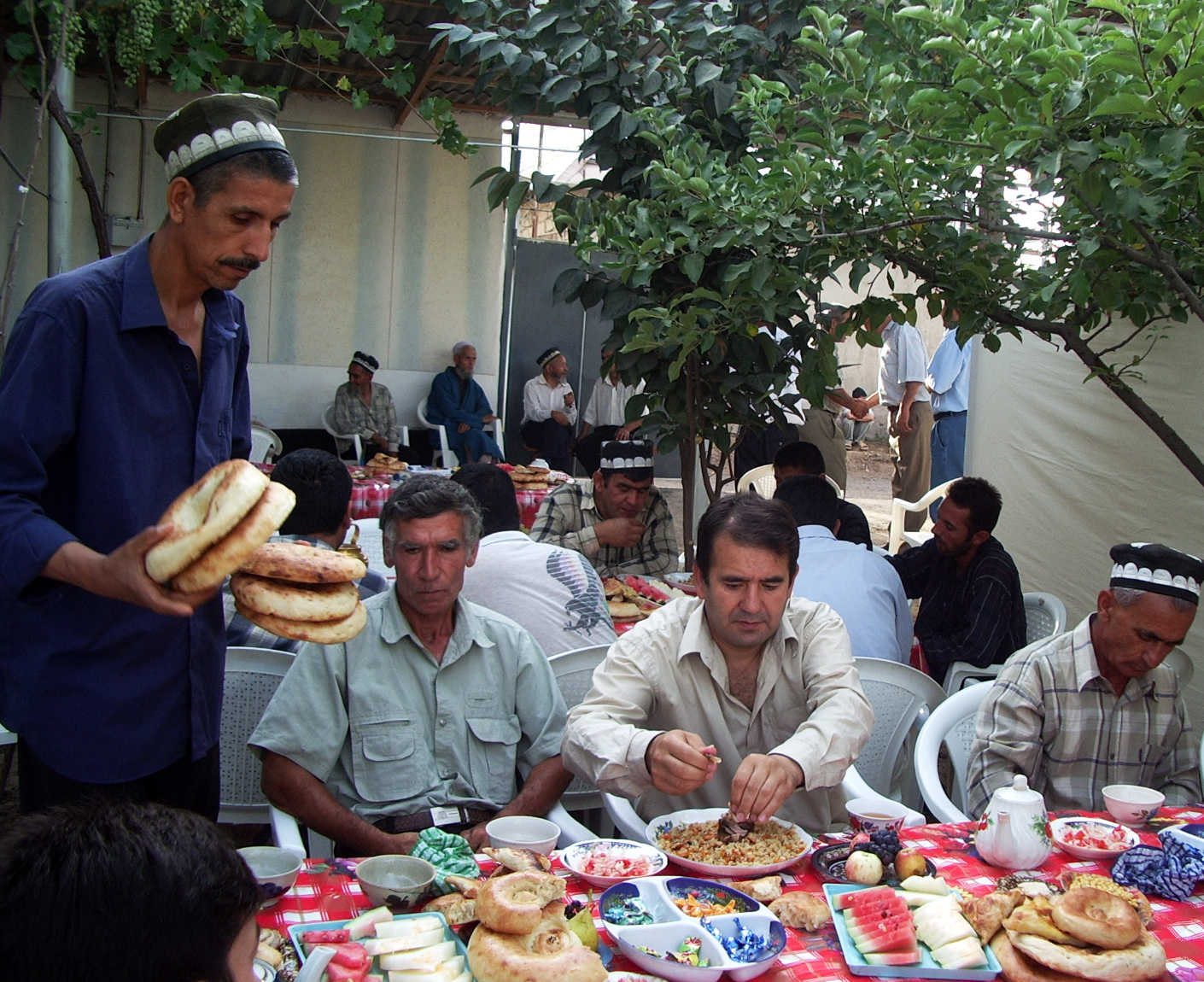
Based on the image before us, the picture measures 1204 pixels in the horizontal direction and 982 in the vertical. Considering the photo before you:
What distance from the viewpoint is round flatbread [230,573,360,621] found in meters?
1.63

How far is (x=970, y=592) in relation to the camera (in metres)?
4.92

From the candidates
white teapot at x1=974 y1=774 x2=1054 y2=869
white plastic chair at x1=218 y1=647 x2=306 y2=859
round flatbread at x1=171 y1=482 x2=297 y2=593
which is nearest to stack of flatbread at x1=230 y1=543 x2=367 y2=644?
round flatbread at x1=171 y1=482 x2=297 y2=593

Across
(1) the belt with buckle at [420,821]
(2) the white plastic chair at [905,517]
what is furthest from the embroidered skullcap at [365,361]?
(1) the belt with buckle at [420,821]

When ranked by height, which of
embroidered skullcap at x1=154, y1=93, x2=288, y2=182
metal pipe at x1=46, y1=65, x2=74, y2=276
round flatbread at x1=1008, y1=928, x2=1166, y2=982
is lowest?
round flatbread at x1=1008, y1=928, x2=1166, y2=982

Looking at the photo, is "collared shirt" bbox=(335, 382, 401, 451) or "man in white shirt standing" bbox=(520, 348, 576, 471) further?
"man in white shirt standing" bbox=(520, 348, 576, 471)

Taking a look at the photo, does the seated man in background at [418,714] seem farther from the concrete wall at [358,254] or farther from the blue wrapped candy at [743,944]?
the concrete wall at [358,254]

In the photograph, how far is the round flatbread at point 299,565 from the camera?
1.65 meters

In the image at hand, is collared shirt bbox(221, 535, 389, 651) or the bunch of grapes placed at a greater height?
collared shirt bbox(221, 535, 389, 651)

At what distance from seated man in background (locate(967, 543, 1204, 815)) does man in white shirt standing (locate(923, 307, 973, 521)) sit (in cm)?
603

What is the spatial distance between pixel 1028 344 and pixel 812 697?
4.85 m

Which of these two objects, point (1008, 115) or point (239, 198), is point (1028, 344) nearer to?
point (1008, 115)

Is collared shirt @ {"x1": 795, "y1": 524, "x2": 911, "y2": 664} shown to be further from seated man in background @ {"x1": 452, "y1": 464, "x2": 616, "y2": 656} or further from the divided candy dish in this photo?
the divided candy dish

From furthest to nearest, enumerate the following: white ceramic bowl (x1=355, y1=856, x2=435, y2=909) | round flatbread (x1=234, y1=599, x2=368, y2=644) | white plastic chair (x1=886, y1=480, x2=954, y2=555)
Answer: white plastic chair (x1=886, y1=480, x2=954, y2=555) → white ceramic bowl (x1=355, y1=856, x2=435, y2=909) → round flatbread (x1=234, y1=599, x2=368, y2=644)

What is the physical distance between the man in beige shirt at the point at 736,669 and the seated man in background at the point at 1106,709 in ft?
1.83
